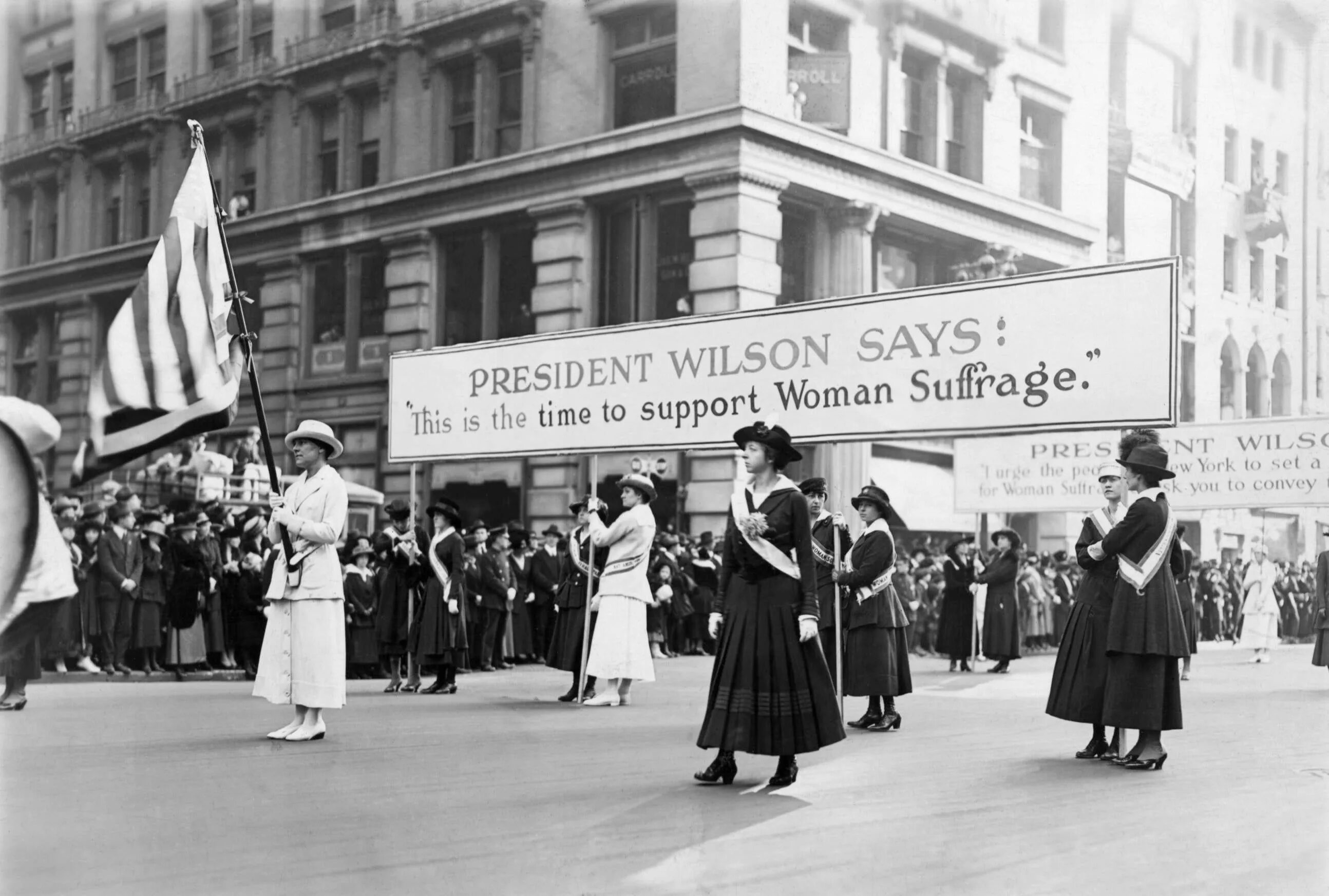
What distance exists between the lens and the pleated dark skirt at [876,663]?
11.1m

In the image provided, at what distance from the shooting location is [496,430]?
44.9ft

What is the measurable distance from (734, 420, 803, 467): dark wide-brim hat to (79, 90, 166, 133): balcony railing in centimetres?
1313

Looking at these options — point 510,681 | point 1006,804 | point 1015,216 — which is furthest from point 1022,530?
point 1006,804

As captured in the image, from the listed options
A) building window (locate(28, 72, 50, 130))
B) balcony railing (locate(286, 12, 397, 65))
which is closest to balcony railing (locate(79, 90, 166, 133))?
building window (locate(28, 72, 50, 130))

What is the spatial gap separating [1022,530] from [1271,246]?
1447 centimetres

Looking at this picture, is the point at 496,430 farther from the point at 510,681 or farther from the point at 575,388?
the point at 510,681

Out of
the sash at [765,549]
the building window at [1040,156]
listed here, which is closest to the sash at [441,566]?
the sash at [765,549]

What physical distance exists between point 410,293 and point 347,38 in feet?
14.1

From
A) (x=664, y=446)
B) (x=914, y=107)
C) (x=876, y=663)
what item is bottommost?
(x=876, y=663)

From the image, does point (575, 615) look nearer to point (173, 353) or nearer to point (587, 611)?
point (587, 611)

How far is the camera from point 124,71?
1714cm

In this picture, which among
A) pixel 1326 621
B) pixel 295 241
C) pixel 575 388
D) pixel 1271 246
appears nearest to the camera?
pixel 1271 246

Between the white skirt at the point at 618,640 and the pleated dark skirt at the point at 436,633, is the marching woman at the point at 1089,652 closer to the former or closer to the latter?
the white skirt at the point at 618,640

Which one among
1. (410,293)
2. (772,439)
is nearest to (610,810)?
(772,439)
